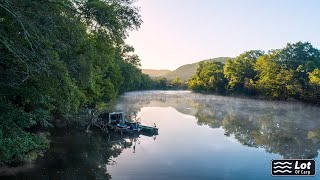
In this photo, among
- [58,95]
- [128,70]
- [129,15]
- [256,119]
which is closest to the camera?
[58,95]

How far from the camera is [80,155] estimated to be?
27.0m

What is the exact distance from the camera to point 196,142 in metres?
33.8

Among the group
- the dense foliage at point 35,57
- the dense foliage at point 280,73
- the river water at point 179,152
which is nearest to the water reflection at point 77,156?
the river water at point 179,152

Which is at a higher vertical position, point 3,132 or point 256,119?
point 3,132

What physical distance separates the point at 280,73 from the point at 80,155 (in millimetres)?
74612

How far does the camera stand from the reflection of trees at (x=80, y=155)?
22.0 m

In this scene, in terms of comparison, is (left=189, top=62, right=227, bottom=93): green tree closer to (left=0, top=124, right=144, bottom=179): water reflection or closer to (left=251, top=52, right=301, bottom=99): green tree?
(left=251, top=52, right=301, bottom=99): green tree

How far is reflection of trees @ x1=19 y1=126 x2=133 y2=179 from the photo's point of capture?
72.2 feet

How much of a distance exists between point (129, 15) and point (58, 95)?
1146 centimetres

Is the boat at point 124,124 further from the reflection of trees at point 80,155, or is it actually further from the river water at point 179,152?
the reflection of trees at point 80,155

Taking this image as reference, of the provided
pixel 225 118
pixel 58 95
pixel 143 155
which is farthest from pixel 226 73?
pixel 58 95

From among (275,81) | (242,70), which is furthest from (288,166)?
(242,70)

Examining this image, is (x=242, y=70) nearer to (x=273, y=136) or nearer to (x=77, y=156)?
(x=273, y=136)

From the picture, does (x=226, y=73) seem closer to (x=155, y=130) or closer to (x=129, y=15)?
(x=155, y=130)
